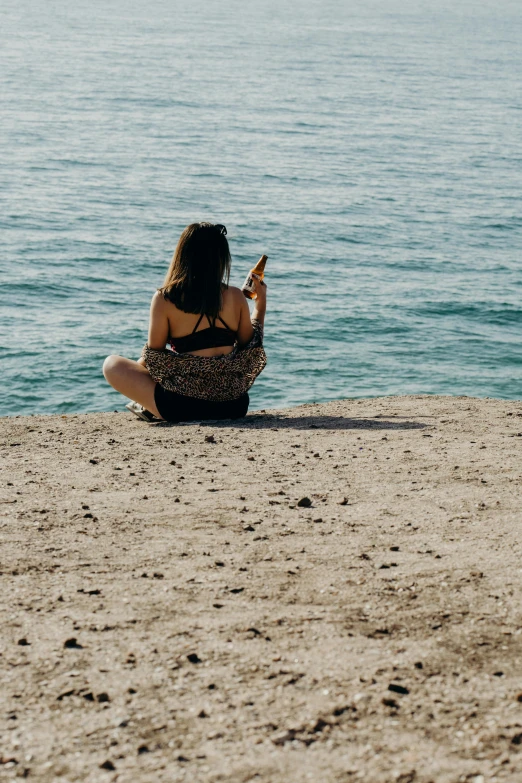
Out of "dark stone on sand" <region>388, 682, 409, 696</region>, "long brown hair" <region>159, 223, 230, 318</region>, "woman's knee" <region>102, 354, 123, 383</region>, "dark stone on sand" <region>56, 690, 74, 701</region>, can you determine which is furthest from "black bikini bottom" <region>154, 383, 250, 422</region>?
"dark stone on sand" <region>388, 682, 409, 696</region>

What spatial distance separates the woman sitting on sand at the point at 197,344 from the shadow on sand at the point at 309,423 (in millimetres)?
136

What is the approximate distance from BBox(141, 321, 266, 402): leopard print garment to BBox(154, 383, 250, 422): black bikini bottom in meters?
0.05

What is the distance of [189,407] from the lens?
7691 mm

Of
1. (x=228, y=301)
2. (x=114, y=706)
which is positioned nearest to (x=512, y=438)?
(x=228, y=301)

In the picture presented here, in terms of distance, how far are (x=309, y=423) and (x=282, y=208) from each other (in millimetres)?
20779

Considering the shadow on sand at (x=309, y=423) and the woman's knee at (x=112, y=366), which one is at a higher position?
the woman's knee at (x=112, y=366)

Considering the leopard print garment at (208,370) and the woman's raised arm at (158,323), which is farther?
the leopard print garment at (208,370)

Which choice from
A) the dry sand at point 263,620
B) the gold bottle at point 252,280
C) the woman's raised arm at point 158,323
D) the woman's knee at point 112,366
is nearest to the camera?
the dry sand at point 263,620

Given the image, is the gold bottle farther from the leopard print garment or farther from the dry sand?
the dry sand

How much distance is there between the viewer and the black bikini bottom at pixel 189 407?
7.62 m

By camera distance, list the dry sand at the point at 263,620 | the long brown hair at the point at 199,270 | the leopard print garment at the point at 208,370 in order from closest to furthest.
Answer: the dry sand at the point at 263,620 → the long brown hair at the point at 199,270 → the leopard print garment at the point at 208,370

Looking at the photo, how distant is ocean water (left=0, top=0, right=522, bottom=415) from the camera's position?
16.7m

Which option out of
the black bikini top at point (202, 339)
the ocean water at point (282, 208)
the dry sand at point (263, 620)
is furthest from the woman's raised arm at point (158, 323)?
the ocean water at point (282, 208)

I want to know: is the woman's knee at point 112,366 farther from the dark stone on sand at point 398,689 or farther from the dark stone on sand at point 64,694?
the dark stone on sand at point 398,689
